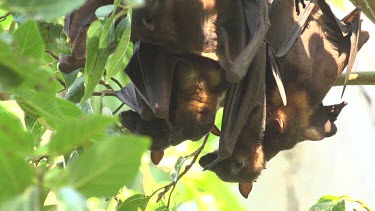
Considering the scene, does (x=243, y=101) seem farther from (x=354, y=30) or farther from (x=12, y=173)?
(x=12, y=173)

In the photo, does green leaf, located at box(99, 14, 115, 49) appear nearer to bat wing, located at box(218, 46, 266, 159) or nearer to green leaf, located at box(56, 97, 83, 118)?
green leaf, located at box(56, 97, 83, 118)

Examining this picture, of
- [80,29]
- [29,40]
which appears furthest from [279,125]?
[29,40]

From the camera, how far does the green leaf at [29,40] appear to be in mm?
732

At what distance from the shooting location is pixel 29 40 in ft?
2.43

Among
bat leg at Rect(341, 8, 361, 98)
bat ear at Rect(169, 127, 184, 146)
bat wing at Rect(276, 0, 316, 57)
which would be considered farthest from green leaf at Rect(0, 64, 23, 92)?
bat leg at Rect(341, 8, 361, 98)

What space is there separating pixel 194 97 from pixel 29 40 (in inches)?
17.5

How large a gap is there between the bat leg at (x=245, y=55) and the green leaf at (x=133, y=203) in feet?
1.11

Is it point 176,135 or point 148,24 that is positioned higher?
point 148,24

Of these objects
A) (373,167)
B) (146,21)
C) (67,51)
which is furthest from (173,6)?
(373,167)

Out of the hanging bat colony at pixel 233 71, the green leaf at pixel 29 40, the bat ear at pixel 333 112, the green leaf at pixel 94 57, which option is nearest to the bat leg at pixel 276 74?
the hanging bat colony at pixel 233 71

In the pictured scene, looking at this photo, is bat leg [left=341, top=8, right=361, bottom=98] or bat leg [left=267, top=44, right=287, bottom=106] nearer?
bat leg [left=267, top=44, right=287, bottom=106]

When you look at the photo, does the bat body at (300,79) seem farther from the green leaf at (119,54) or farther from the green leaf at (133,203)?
the green leaf at (119,54)

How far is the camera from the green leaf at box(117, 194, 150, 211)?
125 centimetres

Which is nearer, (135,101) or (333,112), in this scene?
(135,101)
